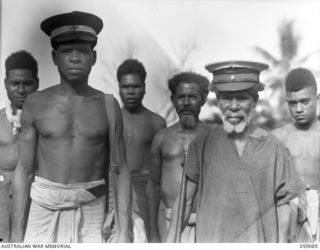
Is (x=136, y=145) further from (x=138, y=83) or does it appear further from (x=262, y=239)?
(x=262, y=239)

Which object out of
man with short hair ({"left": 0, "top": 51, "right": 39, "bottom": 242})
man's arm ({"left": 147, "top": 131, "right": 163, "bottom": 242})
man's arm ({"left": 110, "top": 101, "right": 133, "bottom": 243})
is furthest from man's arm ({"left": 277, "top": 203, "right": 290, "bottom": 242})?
man with short hair ({"left": 0, "top": 51, "right": 39, "bottom": 242})

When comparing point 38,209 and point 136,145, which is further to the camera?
point 136,145

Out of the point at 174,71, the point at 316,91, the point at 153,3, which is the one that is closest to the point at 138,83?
the point at 174,71

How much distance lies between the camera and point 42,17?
4195 mm

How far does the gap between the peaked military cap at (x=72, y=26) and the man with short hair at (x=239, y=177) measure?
35.2 inches

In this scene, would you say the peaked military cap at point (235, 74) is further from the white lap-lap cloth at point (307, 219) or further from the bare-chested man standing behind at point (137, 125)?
the white lap-lap cloth at point (307, 219)

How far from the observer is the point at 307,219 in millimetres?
4211

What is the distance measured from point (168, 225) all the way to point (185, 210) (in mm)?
238

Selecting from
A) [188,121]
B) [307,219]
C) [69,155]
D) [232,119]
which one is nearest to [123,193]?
[69,155]

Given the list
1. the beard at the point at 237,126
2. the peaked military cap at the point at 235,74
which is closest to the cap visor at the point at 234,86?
the peaked military cap at the point at 235,74

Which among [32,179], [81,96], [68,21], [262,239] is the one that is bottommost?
[262,239]

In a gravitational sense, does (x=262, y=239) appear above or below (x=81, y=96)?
below

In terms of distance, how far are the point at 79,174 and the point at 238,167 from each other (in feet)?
3.26

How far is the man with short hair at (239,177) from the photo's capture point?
3.95 meters
